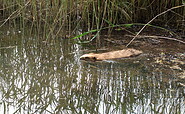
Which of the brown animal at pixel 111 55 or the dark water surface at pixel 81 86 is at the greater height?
the brown animal at pixel 111 55

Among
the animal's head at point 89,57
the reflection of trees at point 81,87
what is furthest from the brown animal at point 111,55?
the reflection of trees at point 81,87

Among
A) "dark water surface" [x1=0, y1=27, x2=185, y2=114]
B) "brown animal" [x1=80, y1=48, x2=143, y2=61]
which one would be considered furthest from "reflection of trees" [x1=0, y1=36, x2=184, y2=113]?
"brown animal" [x1=80, y1=48, x2=143, y2=61]

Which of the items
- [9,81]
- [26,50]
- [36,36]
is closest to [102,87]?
[9,81]

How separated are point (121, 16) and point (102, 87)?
1.48 m

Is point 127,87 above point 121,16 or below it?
below

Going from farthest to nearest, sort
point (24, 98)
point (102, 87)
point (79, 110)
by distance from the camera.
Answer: point (102, 87) < point (24, 98) < point (79, 110)

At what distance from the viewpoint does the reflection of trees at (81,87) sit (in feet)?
4.84

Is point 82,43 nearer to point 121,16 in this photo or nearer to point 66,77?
point 121,16

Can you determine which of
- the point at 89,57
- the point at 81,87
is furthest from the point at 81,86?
the point at 89,57

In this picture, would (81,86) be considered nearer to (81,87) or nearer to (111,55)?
(81,87)

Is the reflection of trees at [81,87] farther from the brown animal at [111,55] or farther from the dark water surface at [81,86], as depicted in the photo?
the brown animal at [111,55]

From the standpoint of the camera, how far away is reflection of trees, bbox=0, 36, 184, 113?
148 cm

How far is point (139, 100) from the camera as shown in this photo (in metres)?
1.54

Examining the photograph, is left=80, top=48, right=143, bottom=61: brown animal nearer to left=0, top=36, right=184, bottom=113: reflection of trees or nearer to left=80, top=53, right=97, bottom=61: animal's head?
left=80, top=53, right=97, bottom=61: animal's head
